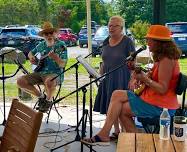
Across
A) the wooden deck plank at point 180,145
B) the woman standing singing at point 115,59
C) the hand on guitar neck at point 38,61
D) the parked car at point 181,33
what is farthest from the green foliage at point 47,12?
the wooden deck plank at point 180,145

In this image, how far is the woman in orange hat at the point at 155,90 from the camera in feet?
11.5

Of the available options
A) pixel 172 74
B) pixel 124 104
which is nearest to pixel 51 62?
pixel 124 104

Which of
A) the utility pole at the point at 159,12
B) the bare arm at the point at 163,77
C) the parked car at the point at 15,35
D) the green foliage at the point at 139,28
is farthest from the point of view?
the parked car at the point at 15,35

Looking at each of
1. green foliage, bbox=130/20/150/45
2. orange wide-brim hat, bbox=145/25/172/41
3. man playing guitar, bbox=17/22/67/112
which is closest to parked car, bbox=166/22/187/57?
green foliage, bbox=130/20/150/45

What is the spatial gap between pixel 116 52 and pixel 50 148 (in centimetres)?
122

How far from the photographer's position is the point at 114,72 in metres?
4.48

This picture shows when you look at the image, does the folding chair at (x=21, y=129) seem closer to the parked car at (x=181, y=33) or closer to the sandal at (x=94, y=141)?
the sandal at (x=94, y=141)

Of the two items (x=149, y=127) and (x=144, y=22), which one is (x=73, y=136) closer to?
(x=149, y=127)

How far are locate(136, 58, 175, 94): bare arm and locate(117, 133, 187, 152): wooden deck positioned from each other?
910 millimetres

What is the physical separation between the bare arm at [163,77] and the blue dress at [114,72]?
0.92 m

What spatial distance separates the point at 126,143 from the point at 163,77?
45.1 inches

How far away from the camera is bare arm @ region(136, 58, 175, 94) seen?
349 cm

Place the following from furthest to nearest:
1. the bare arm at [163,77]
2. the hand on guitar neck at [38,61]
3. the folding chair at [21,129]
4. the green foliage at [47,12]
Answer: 1. the green foliage at [47,12]
2. the hand on guitar neck at [38,61]
3. the bare arm at [163,77]
4. the folding chair at [21,129]

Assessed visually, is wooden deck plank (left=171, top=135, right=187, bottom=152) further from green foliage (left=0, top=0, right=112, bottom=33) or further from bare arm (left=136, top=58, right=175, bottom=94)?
green foliage (left=0, top=0, right=112, bottom=33)
